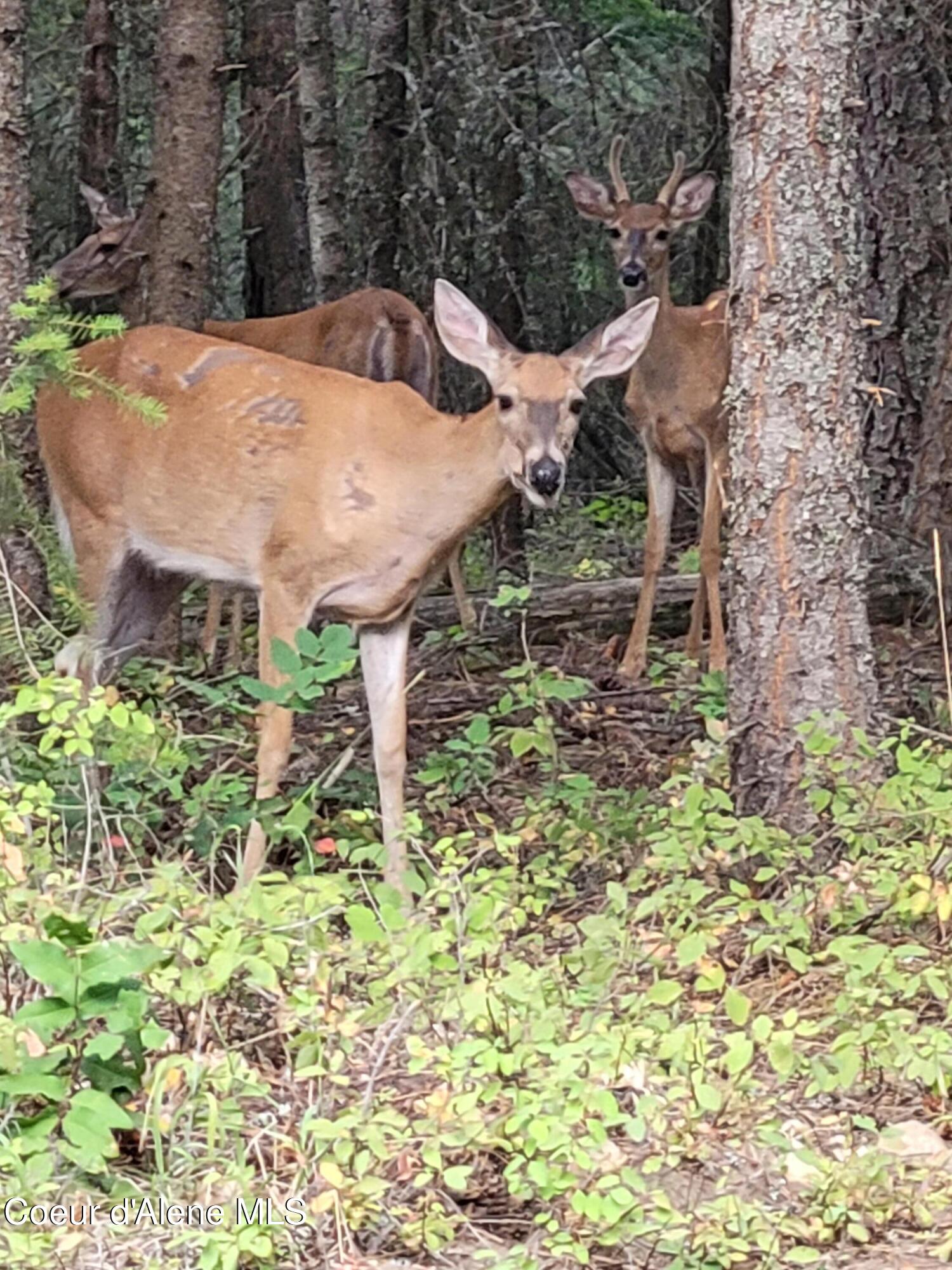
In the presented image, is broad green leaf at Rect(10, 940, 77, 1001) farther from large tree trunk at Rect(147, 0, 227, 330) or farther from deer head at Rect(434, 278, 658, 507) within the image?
large tree trunk at Rect(147, 0, 227, 330)

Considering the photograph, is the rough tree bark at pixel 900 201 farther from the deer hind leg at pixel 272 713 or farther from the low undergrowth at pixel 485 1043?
the low undergrowth at pixel 485 1043

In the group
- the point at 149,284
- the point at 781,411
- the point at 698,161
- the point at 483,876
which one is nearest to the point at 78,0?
the point at 698,161

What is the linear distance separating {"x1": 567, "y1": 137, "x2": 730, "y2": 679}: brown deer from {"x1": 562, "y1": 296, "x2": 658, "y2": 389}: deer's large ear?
201cm

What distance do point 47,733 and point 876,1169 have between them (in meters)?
2.12

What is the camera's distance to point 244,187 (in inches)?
522

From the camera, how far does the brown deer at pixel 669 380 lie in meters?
9.32

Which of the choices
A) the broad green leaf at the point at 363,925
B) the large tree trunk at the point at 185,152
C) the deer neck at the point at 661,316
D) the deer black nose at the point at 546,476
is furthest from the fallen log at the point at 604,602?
the broad green leaf at the point at 363,925

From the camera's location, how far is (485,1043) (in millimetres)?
4133

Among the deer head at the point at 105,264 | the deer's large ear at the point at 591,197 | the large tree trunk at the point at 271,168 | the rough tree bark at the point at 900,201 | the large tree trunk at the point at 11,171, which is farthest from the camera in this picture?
the large tree trunk at the point at 271,168

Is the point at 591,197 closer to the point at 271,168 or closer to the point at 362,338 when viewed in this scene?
the point at 362,338

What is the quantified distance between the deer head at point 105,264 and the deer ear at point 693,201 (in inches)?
107

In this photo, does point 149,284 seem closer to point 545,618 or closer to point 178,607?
point 178,607

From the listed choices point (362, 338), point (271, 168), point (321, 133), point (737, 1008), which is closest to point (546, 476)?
point (737, 1008)

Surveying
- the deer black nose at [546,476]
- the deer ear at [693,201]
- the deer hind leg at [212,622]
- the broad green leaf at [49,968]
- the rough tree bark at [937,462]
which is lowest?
the deer hind leg at [212,622]
